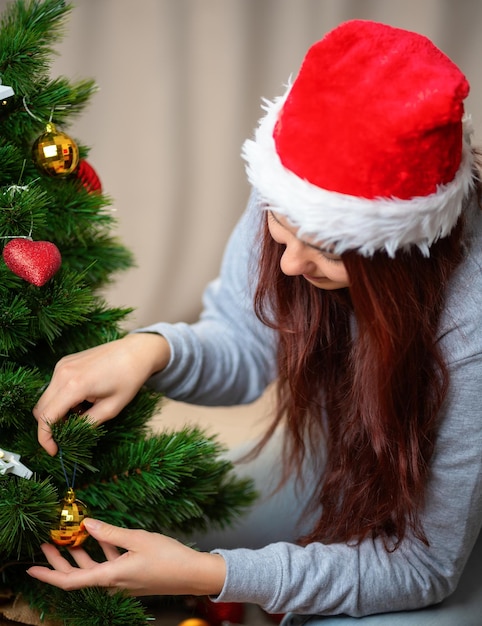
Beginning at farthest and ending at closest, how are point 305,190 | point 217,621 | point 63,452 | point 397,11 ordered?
point 397,11
point 217,621
point 63,452
point 305,190

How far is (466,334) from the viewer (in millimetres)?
879

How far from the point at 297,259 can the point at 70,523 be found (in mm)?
359

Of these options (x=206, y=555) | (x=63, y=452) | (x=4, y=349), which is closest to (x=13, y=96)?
(x=4, y=349)

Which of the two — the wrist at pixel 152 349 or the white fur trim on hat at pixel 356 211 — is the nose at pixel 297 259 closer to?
the white fur trim on hat at pixel 356 211

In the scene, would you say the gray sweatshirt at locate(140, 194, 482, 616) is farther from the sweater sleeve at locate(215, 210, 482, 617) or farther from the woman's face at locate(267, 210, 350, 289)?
the woman's face at locate(267, 210, 350, 289)

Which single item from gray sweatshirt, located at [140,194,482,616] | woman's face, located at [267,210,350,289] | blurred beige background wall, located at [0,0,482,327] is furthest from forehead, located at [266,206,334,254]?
blurred beige background wall, located at [0,0,482,327]

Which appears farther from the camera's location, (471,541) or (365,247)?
(471,541)

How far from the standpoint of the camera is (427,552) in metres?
0.95

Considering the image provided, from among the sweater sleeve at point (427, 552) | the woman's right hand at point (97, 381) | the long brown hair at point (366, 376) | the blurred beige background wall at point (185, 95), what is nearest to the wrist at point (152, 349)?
the woman's right hand at point (97, 381)

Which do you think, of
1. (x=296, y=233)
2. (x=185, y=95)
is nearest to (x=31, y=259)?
(x=296, y=233)

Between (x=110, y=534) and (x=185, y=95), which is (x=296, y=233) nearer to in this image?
(x=110, y=534)

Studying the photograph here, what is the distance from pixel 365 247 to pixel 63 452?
37cm

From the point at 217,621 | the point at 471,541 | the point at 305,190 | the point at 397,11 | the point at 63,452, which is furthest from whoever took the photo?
the point at 397,11

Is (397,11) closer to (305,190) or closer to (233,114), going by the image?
(233,114)
